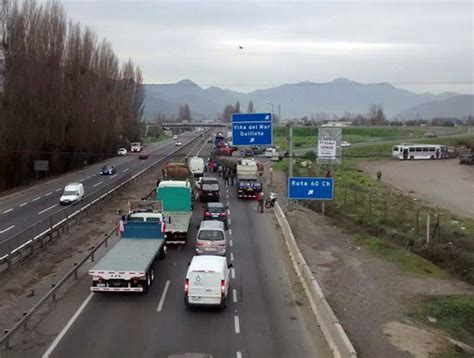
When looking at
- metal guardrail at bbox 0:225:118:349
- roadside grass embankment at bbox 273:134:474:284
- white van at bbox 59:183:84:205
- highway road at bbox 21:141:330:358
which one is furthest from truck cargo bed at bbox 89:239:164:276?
white van at bbox 59:183:84:205

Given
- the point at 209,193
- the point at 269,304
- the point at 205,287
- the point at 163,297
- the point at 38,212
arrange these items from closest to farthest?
the point at 205,287, the point at 269,304, the point at 163,297, the point at 38,212, the point at 209,193

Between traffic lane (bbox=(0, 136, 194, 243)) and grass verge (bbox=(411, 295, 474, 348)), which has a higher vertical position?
traffic lane (bbox=(0, 136, 194, 243))

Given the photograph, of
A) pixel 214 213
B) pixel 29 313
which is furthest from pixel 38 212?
pixel 29 313

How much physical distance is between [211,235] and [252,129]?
49.0 feet

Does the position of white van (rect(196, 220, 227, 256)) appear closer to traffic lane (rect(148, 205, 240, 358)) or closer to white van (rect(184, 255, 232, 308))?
traffic lane (rect(148, 205, 240, 358))

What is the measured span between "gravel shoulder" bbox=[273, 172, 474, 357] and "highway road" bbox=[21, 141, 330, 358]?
152 cm

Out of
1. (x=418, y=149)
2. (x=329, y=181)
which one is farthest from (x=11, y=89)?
(x=418, y=149)

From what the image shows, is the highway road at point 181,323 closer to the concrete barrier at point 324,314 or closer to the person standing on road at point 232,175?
the concrete barrier at point 324,314

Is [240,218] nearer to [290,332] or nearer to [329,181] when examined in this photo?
[329,181]

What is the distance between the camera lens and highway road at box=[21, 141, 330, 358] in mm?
16672

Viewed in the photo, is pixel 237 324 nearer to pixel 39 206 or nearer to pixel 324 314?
pixel 324 314

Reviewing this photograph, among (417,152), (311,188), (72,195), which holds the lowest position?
(72,195)

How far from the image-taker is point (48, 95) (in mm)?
63844

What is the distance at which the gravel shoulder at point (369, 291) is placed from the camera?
17.9 meters
